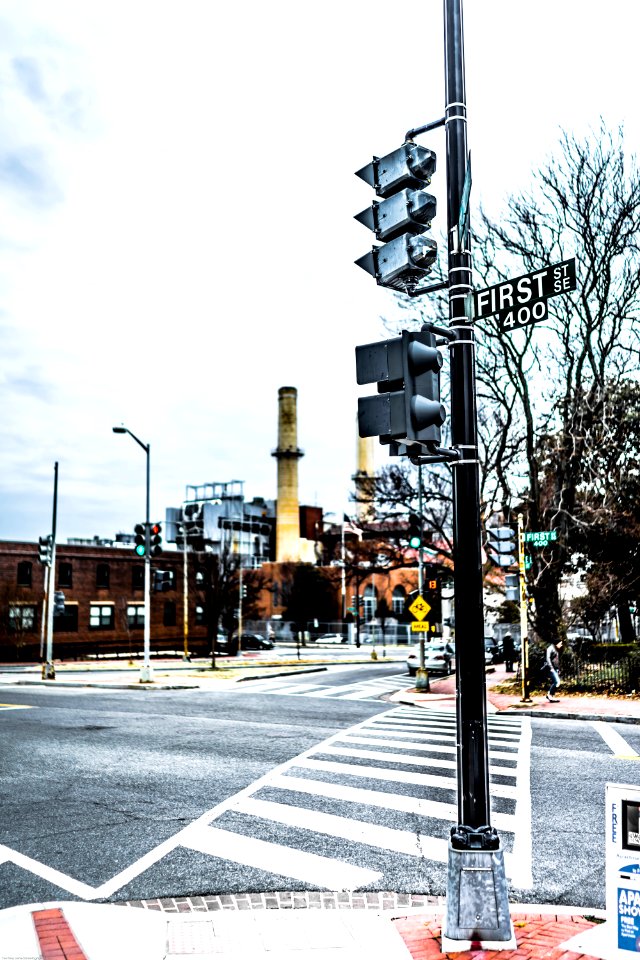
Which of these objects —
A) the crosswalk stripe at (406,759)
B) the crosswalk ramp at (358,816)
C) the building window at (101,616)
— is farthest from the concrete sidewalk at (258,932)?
the building window at (101,616)

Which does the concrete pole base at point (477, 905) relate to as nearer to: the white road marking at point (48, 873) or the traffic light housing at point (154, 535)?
the white road marking at point (48, 873)

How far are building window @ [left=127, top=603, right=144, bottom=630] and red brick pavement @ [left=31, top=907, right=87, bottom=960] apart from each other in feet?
182

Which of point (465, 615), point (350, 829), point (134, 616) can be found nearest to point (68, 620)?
point (134, 616)

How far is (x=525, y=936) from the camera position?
5359 mm

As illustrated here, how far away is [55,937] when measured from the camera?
5504 mm

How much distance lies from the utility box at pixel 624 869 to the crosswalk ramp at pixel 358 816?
2273 mm

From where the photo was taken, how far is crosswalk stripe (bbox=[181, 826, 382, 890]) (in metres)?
6.82

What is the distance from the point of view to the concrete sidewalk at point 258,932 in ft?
17.0

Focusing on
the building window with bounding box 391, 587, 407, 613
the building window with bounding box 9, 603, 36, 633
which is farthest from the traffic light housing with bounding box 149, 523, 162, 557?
Answer: the building window with bounding box 391, 587, 407, 613

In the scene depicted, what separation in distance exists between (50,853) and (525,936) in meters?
4.47

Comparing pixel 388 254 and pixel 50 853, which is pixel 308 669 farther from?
pixel 388 254

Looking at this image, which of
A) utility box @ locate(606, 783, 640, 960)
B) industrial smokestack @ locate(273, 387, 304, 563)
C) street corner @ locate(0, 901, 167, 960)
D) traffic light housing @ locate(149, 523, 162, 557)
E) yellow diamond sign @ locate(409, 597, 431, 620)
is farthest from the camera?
industrial smokestack @ locate(273, 387, 304, 563)

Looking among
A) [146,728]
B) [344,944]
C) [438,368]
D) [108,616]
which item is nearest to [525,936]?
[344,944]

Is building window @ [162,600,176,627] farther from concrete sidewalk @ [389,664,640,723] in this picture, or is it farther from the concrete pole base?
the concrete pole base
